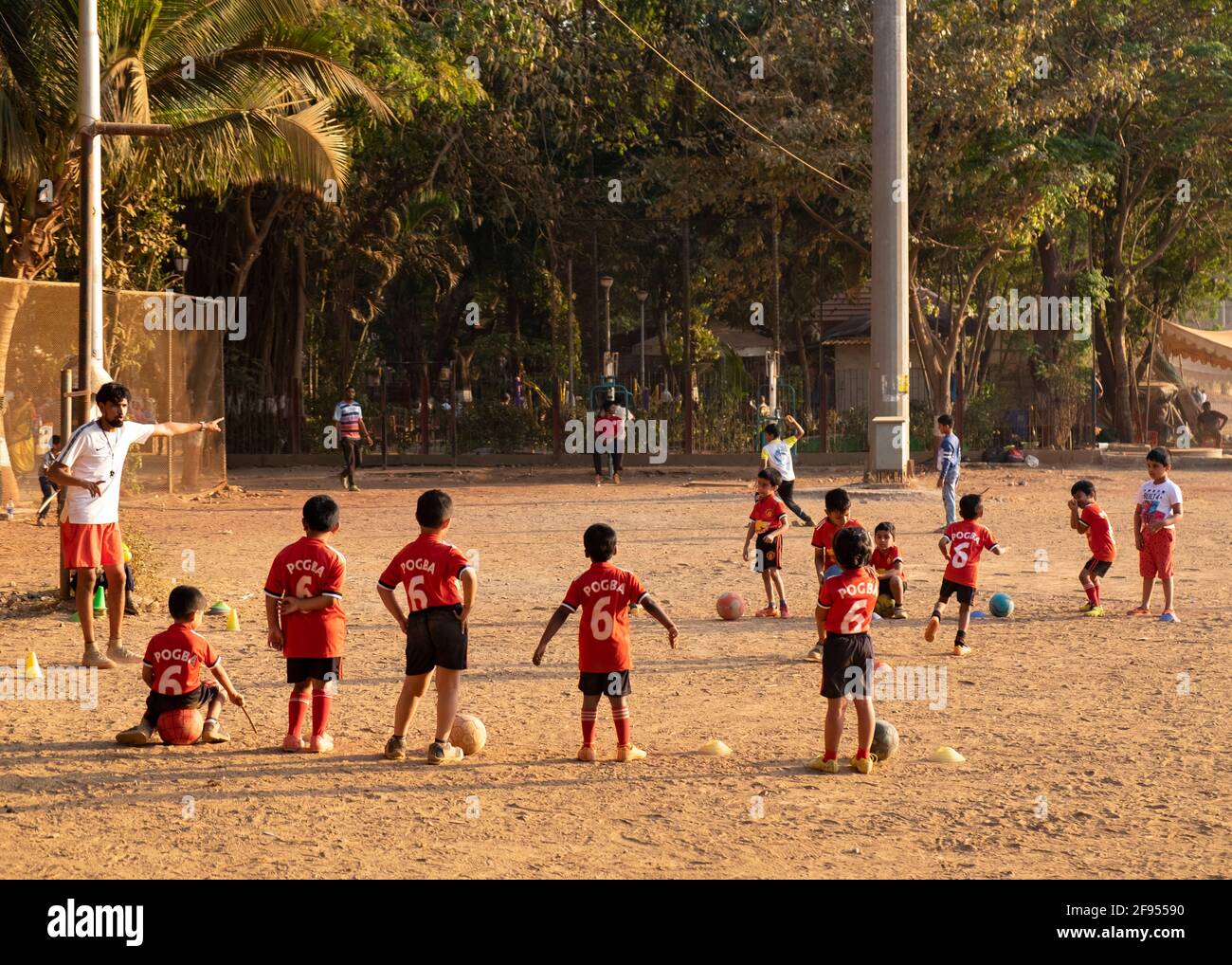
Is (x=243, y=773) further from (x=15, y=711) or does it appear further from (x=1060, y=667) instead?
(x=1060, y=667)

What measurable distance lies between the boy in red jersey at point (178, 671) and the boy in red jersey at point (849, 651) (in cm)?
305

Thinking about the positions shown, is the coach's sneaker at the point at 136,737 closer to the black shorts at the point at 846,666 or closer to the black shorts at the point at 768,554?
the black shorts at the point at 846,666

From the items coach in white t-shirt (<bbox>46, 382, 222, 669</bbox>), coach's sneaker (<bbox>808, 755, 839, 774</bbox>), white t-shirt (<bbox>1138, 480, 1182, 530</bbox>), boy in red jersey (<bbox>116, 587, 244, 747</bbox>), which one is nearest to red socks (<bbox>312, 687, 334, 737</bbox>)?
boy in red jersey (<bbox>116, 587, 244, 747</bbox>)

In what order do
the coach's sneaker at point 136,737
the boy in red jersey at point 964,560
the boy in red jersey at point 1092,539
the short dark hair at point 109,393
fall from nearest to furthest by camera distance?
the coach's sneaker at point 136,737
the short dark hair at point 109,393
the boy in red jersey at point 964,560
the boy in red jersey at point 1092,539

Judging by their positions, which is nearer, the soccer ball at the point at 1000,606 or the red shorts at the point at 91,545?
the red shorts at the point at 91,545

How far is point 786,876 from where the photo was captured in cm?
591

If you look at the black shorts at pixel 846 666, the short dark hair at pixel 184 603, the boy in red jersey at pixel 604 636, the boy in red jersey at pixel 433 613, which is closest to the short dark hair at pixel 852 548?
the black shorts at pixel 846 666

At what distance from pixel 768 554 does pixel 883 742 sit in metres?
4.58

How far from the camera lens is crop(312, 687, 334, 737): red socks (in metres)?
7.93

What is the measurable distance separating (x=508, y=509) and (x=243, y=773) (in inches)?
585

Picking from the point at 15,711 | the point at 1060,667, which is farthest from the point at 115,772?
the point at 1060,667

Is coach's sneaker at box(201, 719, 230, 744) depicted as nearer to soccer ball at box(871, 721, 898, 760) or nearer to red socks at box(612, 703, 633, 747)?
red socks at box(612, 703, 633, 747)

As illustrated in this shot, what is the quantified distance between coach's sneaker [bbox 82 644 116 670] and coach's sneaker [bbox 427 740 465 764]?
3278 millimetres

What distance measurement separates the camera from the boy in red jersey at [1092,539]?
12664 mm
